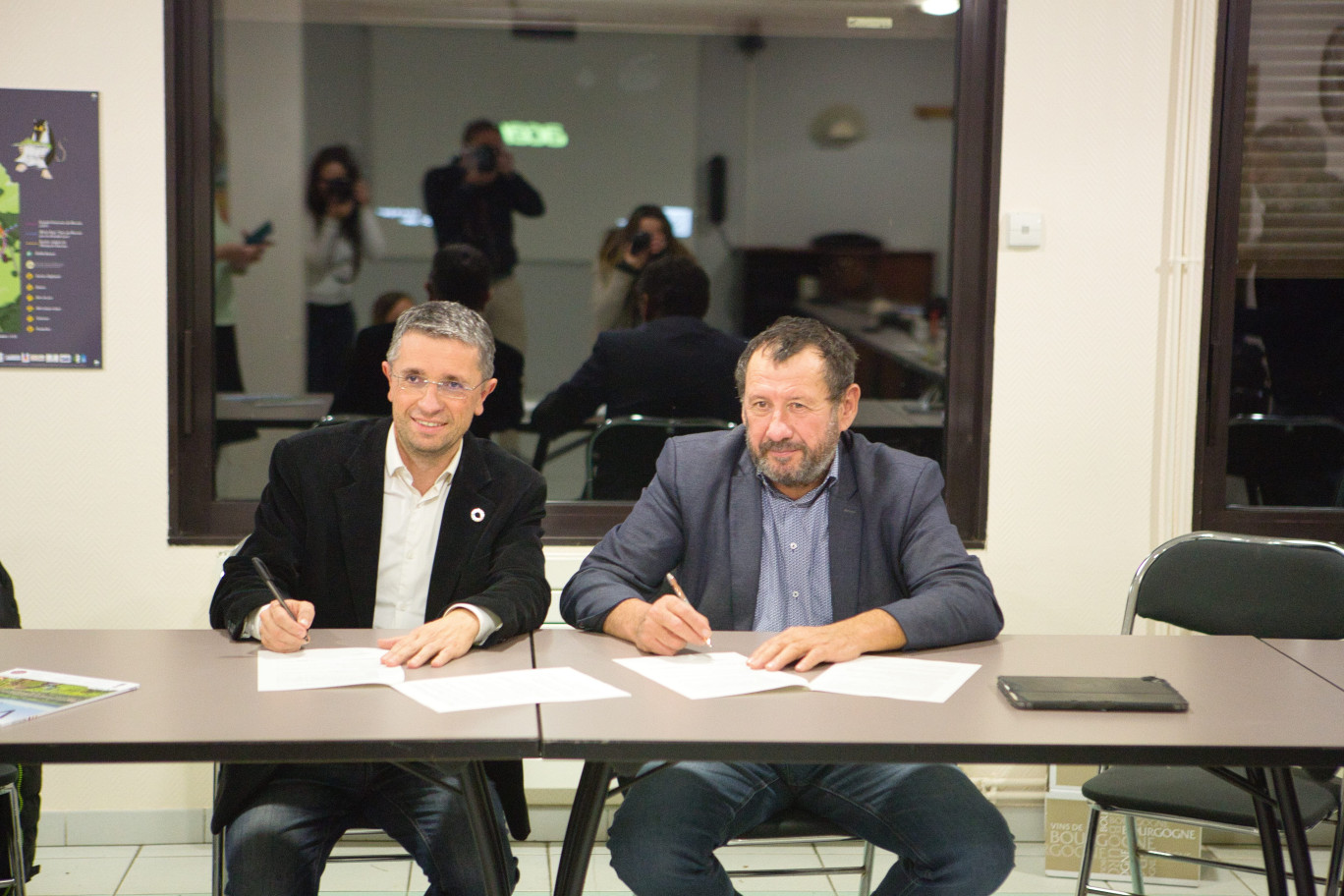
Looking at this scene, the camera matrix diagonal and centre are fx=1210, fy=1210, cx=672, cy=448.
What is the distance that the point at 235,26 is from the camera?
332cm

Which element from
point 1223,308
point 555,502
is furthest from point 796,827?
point 1223,308

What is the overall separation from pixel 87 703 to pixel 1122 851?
8.50 feet

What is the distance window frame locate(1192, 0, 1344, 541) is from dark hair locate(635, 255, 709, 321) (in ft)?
4.69

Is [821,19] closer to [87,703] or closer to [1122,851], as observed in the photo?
[1122,851]

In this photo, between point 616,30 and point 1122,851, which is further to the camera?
point 616,30

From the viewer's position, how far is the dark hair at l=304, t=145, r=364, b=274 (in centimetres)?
341

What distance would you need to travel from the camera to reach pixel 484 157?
11.3 feet

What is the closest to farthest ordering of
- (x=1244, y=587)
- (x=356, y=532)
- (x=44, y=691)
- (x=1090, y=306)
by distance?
(x=44, y=691) < (x=356, y=532) < (x=1244, y=587) < (x=1090, y=306)

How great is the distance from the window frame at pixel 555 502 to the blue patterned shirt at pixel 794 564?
110 cm

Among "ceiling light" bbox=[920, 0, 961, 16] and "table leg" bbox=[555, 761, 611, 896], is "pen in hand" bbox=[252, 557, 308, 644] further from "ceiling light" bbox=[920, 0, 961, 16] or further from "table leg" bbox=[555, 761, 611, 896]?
"ceiling light" bbox=[920, 0, 961, 16]

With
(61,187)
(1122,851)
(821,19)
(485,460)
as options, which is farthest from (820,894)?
→ (61,187)

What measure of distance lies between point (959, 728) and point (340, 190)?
8.08 ft

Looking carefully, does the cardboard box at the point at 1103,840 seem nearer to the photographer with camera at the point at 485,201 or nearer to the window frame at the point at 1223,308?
the window frame at the point at 1223,308

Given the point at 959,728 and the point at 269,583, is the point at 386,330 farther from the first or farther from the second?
the point at 959,728
